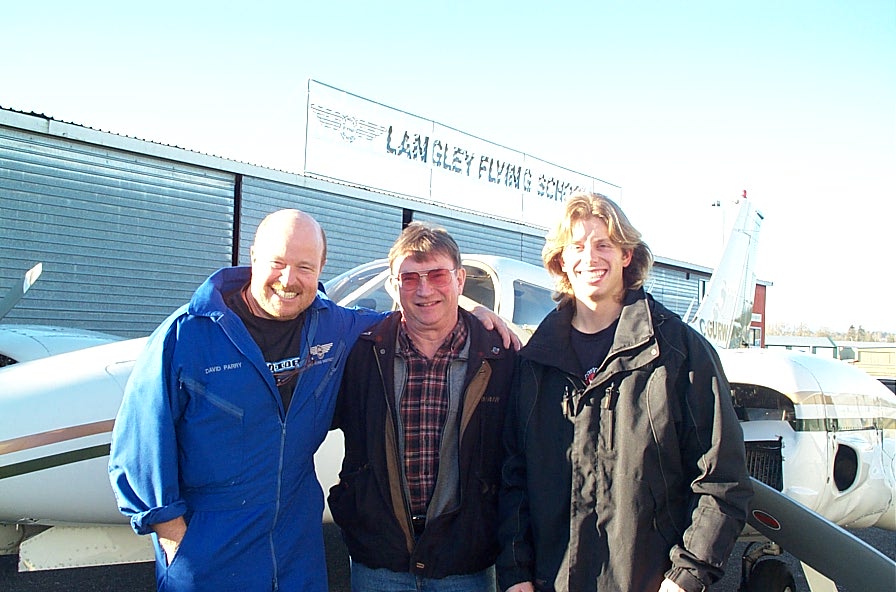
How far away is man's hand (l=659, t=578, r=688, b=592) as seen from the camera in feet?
6.28

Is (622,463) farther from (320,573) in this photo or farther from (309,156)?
(309,156)

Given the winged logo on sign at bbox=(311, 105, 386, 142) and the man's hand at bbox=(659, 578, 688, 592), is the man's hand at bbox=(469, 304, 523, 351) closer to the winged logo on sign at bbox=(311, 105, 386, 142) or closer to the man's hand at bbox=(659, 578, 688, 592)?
the man's hand at bbox=(659, 578, 688, 592)

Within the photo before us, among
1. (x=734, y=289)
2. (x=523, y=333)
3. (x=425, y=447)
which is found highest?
(x=734, y=289)

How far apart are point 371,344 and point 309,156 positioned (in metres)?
10.2

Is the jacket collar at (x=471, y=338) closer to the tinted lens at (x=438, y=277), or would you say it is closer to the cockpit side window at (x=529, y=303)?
the tinted lens at (x=438, y=277)

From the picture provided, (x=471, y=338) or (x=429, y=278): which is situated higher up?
(x=429, y=278)

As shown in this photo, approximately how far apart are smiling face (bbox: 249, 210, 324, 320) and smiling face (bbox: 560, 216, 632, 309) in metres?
0.85

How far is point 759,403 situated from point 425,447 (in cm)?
325

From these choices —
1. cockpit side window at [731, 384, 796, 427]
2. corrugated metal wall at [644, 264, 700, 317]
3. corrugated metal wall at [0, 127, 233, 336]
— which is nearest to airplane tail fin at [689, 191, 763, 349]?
cockpit side window at [731, 384, 796, 427]

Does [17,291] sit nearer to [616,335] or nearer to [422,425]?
[422,425]

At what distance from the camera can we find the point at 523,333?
4.06 meters

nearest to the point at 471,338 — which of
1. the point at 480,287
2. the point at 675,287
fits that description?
the point at 480,287

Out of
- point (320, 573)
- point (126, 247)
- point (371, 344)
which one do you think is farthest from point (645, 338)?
point (126, 247)

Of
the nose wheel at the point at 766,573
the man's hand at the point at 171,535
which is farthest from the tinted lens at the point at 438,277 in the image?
the nose wheel at the point at 766,573
